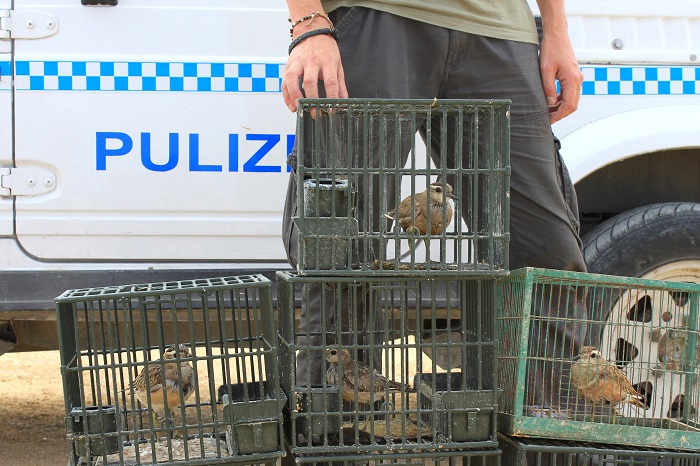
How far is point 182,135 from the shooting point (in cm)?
362

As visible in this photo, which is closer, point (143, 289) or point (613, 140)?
point (143, 289)

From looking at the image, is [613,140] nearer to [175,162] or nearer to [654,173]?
[654,173]

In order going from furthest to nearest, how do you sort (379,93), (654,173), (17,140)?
(654,173) → (17,140) → (379,93)

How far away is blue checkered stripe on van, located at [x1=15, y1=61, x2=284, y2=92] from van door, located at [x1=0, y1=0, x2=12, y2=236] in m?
0.04

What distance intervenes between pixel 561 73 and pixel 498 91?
0.95 ft

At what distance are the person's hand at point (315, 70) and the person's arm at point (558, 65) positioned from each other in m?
0.74

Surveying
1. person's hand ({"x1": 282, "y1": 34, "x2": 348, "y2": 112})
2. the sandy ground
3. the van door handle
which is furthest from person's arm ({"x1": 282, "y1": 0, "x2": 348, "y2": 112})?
the sandy ground

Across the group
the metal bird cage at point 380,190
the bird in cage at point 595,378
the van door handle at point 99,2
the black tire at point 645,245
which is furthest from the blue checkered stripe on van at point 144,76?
the bird in cage at point 595,378

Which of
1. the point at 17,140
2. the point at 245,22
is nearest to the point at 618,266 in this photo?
the point at 245,22

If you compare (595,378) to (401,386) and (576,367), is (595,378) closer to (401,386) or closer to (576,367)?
(576,367)

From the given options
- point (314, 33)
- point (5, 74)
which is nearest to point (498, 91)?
point (314, 33)

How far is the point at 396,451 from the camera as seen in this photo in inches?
94.9

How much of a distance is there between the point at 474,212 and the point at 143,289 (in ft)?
2.94

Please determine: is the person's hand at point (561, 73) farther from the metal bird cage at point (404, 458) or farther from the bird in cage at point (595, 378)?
the metal bird cage at point (404, 458)
